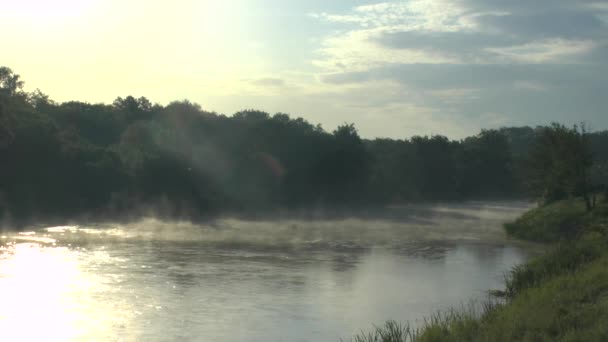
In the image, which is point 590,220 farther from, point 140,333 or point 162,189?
point 162,189

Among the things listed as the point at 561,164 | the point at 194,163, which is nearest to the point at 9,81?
the point at 194,163

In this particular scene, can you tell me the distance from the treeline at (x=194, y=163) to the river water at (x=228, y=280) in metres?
11.3

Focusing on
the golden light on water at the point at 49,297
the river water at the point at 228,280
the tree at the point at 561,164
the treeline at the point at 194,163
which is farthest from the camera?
the treeline at the point at 194,163

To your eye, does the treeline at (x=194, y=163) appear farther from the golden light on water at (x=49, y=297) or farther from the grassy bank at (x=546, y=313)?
the grassy bank at (x=546, y=313)

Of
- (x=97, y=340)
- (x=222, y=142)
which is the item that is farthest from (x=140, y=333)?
(x=222, y=142)

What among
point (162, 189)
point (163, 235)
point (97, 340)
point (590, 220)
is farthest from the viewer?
point (162, 189)

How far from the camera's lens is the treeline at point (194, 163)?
65.0 m

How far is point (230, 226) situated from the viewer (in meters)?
61.3

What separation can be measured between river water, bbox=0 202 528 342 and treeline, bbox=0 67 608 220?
11320 millimetres

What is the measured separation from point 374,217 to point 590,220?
32862mm

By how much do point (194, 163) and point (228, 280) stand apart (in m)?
46.7

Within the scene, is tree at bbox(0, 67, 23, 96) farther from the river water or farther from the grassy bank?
the grassy bank

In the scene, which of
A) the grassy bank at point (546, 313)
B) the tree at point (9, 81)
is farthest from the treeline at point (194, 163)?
the grassy bank at point (546, 313)

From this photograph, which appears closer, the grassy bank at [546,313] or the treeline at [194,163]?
the grassy bank at [546,313]
